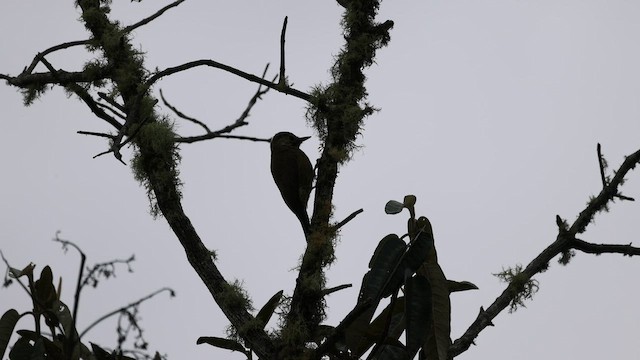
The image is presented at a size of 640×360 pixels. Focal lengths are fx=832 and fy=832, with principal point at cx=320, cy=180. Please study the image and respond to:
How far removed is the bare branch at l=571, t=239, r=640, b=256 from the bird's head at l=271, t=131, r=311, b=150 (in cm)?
121

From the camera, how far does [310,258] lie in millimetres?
2115

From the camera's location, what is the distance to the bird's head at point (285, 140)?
3.07 metres

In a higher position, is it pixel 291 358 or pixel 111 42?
pixel 111 42

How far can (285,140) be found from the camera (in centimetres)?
310

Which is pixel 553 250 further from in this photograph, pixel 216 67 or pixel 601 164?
pixel 216 67

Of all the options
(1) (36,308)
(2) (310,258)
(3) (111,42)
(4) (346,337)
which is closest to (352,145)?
(2) (310,258)

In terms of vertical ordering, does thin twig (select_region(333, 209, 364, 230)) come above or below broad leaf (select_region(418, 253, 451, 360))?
above

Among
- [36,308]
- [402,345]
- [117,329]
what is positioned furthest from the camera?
[36,308]

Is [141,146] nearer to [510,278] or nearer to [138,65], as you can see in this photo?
[138,65]

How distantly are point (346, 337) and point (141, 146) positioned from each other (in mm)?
783

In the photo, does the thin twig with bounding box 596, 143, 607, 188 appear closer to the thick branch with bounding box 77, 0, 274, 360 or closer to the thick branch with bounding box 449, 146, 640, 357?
the thick branch with bounding box 449, 146, 640, 357

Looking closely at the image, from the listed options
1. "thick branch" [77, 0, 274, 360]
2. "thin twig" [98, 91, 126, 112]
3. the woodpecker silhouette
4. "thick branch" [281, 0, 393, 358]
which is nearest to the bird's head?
the woodpecker silhouette

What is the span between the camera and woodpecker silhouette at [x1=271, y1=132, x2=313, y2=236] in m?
2.82

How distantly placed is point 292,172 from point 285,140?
8.7 inches
